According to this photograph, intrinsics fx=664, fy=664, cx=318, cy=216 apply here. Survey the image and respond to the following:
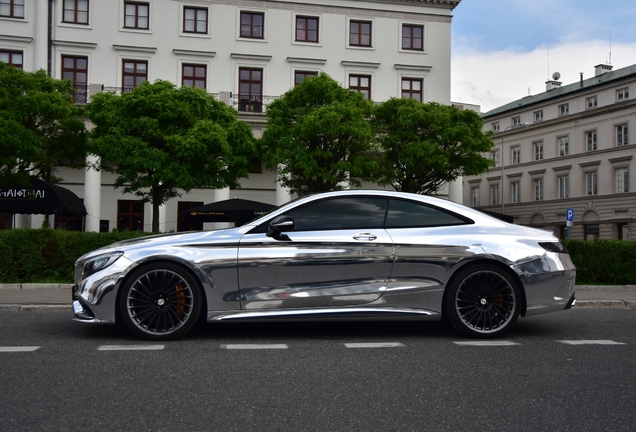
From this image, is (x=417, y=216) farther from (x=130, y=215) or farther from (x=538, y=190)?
(x=538, y=190)

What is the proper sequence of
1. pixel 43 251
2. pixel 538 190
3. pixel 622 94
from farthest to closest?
pixel 538 190 < pixel 622 94 < pixel 43 251

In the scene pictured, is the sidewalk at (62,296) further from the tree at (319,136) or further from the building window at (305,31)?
the building window at (305,31)

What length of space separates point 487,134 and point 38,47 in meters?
24.2

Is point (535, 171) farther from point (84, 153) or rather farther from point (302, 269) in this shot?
point (302, 269)

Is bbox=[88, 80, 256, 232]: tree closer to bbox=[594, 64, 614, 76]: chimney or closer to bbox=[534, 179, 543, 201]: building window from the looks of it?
bbox=[534, 179, 543, 201]: building window

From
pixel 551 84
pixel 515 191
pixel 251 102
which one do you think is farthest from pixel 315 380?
pixel 551 84

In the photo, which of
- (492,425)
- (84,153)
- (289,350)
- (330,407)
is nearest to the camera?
(492,425)

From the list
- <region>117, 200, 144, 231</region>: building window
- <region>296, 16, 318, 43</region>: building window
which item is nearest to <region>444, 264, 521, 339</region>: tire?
<region>117, 200, 144, 231</region>: building window

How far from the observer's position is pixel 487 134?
31.6 m

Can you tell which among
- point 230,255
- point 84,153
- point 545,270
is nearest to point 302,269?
point 230,255

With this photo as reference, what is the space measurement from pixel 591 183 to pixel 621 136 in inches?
198

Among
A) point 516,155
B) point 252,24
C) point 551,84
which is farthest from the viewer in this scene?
point 551,84

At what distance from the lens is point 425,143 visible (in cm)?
2941

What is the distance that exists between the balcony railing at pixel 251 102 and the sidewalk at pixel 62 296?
26.3 meters
